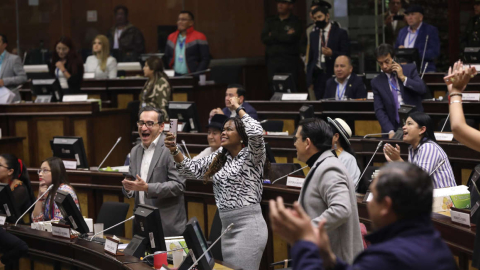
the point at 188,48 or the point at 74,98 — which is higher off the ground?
the point at 188,48

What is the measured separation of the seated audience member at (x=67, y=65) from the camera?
24.6 ft

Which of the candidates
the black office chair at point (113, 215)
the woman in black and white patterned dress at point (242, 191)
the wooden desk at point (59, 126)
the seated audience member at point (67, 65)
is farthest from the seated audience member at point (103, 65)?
the woman in black and white patterned dress at point (242, 191)

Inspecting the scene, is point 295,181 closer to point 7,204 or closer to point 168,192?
point 168,192

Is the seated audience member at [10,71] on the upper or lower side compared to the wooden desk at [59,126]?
upper

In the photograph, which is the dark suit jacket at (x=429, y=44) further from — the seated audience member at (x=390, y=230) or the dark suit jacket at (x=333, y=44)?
the seated audience member at (x=390, y=230)

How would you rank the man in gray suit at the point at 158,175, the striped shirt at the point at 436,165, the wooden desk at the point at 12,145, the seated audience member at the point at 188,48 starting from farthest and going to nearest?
the seated audience member at the point at 188,48
the wooden desk at the point at 12,145
the man in gray suit at the point at 158,175
the striped shirt at the point at 436,165

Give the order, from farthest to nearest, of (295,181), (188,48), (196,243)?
(188,48)
(295,181)
(196,243)

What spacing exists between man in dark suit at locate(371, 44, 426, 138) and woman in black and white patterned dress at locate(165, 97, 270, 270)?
2.42m

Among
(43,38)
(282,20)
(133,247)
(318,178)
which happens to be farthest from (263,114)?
(43,38)

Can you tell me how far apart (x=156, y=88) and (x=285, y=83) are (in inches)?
55.0

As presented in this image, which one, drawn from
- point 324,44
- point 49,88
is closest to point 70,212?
point 49,88

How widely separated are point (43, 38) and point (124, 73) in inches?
113

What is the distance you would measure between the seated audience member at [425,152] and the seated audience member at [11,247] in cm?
221

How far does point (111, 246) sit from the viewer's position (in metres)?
3.50
